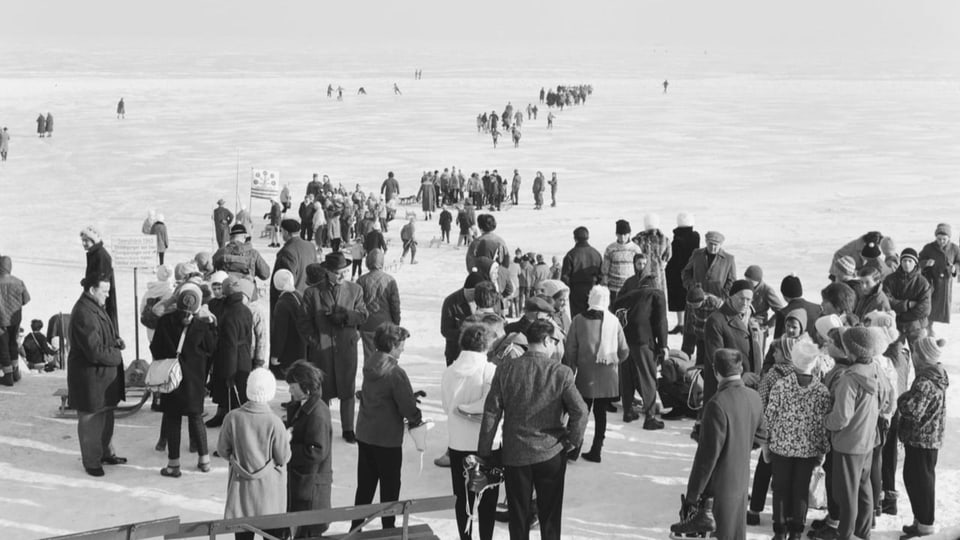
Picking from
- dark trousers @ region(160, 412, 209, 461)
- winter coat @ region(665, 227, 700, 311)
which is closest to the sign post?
dark trousers @ region(160, 412, 209, 461)

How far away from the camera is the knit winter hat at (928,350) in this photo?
21.8ft

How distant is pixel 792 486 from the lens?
6.65 meters

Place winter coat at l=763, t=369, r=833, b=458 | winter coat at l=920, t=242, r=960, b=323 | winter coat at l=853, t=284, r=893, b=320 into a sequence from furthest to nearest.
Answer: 1. winter coat at l=920, t=242, r=960, b=323
2. winter coat at l=853, t=284, r=893, b=320
3. winter coat at l=763, t=369, r=833, b=458

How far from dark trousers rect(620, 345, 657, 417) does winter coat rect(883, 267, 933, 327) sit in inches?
113

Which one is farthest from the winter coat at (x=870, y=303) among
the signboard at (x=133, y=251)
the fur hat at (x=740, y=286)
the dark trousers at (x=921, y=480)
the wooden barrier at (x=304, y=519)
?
the signboard at (x=133, y=251)

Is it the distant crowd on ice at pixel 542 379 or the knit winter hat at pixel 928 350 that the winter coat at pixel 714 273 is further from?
the knit winter hat at pixel 928 350

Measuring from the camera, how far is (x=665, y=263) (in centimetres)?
1308

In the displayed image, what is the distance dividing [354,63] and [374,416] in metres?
101

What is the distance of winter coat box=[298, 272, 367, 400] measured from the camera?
334 inches

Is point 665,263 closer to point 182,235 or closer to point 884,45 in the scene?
point 182,235

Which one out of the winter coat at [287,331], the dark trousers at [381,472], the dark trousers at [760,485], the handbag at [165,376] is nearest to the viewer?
the dark trousers at [381,472]

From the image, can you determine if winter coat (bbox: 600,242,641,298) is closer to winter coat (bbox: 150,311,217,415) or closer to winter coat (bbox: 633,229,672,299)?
winter coat (bbox: 633,229,672,299)

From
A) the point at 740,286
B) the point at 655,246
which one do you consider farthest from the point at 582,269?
the point at 740,286

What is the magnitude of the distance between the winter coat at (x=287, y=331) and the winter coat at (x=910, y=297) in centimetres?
545
